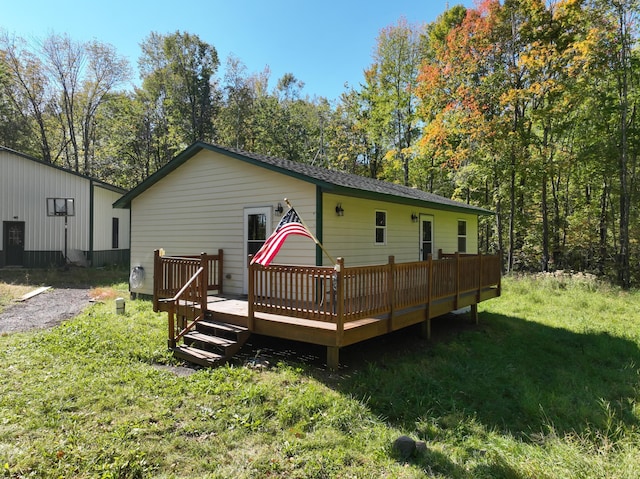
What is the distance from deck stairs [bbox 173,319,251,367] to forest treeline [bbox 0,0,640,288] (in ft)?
43.3

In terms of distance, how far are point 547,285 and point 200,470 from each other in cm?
1430

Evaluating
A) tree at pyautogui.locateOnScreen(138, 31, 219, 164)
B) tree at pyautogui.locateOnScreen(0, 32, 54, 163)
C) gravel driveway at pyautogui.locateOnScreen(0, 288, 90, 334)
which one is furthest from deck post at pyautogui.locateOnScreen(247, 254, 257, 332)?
tree at pyautogui.locateOnScreen(0, 32, 54, 163)

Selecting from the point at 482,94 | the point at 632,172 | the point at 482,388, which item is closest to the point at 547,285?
the point at 632,172

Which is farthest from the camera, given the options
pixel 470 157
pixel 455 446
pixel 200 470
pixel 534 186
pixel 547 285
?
pixel 534 186

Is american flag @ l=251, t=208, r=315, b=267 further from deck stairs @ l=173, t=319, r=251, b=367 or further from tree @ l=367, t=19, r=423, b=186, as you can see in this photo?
tree @ l=367, t=19, r=423, b=186

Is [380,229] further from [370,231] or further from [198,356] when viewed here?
[198,356]

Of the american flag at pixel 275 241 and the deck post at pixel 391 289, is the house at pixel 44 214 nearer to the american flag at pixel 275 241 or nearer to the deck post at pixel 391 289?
the american flag at pixel 275 241

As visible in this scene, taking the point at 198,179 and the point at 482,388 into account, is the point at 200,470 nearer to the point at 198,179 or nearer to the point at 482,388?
the point at 482,388

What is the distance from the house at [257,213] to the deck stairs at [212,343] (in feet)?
6.60

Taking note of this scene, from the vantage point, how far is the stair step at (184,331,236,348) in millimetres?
5721

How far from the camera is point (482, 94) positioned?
1639 cm

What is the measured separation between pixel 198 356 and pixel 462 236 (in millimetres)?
10551

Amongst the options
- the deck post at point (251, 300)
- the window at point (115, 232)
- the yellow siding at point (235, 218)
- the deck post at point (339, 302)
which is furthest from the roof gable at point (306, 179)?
the window at point (115, 232)

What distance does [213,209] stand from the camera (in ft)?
29.9
